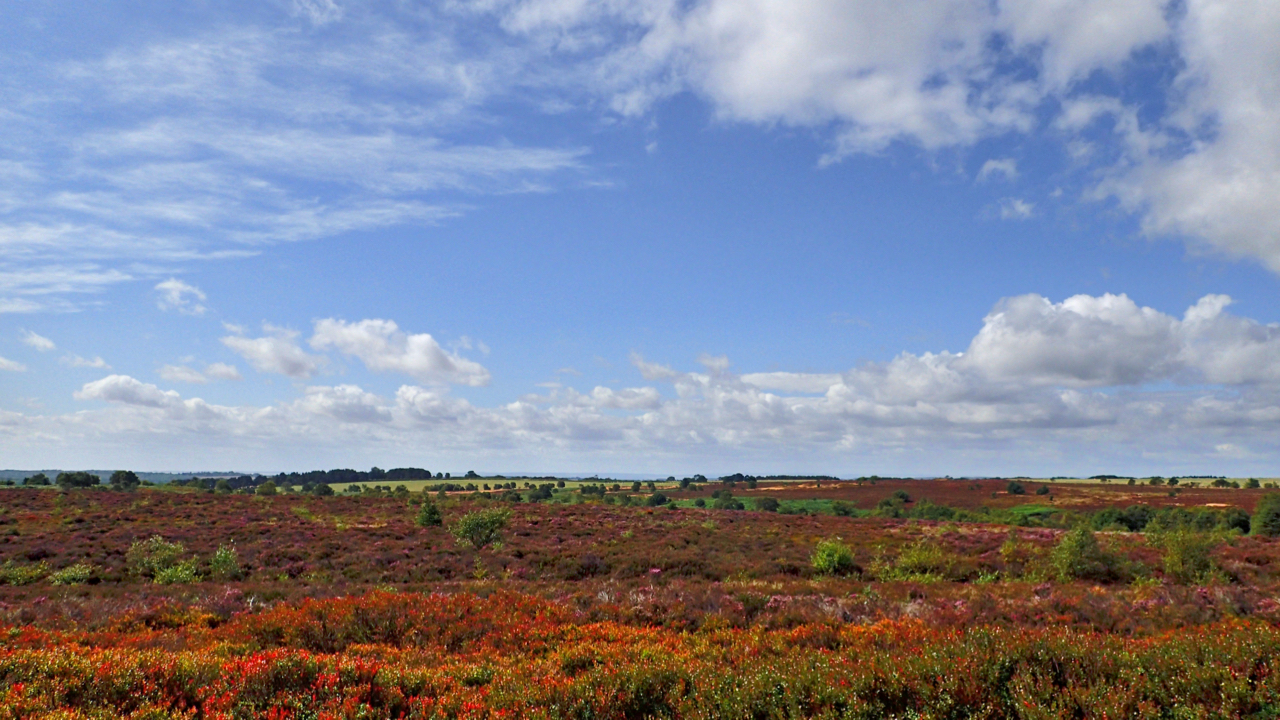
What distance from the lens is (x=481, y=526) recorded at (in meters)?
32.6

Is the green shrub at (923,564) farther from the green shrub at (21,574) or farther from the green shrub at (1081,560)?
the green shrub at (21,574)

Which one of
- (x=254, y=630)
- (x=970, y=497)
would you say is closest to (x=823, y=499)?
(x=970, y=497)

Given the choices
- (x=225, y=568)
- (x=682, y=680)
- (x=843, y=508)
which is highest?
(x=682, y=680)

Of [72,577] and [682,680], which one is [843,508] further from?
[682,680]

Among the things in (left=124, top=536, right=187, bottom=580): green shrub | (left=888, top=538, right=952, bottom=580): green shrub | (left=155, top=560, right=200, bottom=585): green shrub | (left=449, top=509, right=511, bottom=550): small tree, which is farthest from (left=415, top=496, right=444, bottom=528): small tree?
(left=888, top=538, right=952, bottom=580): green shrub

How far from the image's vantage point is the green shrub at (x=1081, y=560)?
23.4 m

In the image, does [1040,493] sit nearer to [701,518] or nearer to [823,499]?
[823,499]

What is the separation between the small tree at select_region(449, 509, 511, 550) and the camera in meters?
32.4

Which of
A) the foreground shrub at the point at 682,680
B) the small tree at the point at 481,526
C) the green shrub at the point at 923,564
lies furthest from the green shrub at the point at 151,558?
the green shrub at the point at 923,564

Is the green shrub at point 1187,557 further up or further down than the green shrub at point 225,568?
further up

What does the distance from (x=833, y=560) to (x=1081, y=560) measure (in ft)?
30.9

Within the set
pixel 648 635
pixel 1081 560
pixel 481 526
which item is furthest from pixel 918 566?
pixel 481 526

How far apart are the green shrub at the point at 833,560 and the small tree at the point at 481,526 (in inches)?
648

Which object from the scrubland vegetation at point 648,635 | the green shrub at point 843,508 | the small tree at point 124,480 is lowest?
the green shrub at point 843,508
